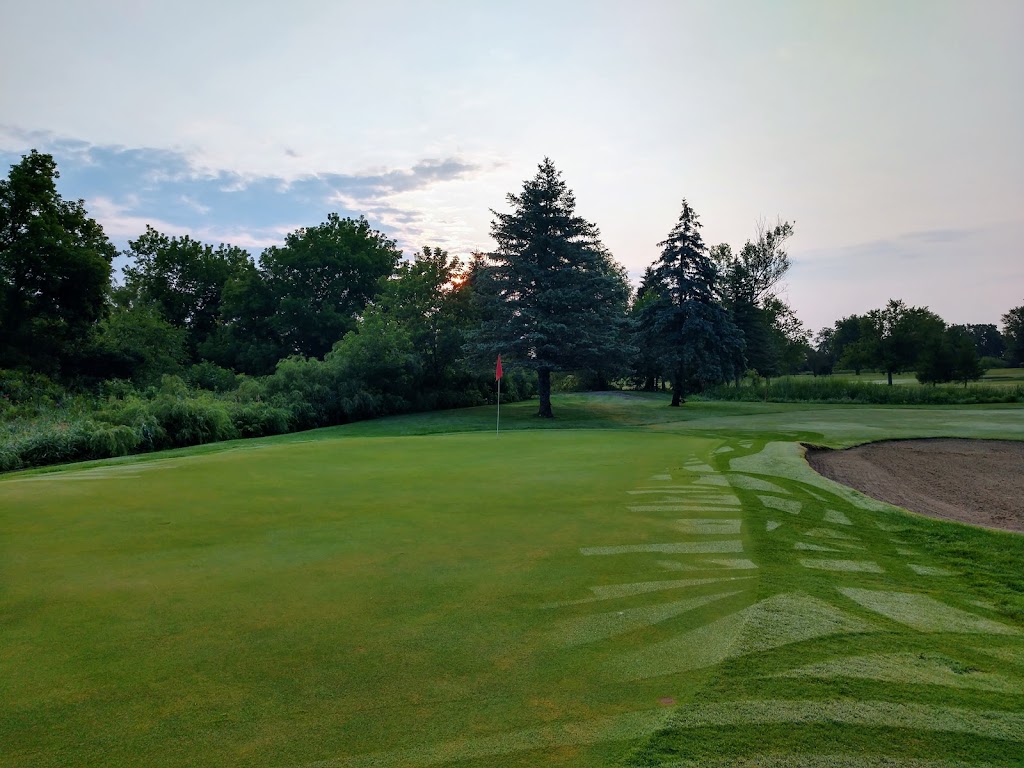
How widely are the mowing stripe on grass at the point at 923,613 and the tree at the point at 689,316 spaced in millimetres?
27137

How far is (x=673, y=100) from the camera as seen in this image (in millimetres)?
17062

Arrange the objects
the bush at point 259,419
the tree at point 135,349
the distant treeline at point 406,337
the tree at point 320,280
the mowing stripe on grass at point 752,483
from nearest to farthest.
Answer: the mowing stripe on grass at point 752,483, the bush at point 259,419, the distant treeline at point 406,337, the tree at point 135,349, the tree at point 320,280

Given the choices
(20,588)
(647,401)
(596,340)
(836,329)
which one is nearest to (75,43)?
(20,588)

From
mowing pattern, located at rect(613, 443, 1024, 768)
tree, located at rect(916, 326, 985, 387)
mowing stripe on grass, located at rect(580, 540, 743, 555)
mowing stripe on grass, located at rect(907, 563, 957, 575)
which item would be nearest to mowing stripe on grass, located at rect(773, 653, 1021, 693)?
mowing pattern, located at rect(613, 443, 1024, 768)

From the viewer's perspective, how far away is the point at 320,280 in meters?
46.5

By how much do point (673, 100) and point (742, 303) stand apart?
32.9m

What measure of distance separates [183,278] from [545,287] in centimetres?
3639

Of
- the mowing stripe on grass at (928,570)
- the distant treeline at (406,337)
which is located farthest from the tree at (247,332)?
the mowing stripe on grass at (928,570)

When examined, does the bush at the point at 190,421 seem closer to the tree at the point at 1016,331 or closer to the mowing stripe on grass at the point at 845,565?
the mowing stripe on grass at the point at 845,565

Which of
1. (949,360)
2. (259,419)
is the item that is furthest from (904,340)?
(259,419)

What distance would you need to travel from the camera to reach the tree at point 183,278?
45906mm

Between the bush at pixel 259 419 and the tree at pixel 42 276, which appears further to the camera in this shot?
the tree at pixel 42 276

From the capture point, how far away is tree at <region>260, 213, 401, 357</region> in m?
43.8

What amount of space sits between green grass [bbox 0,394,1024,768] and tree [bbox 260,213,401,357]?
127 ft
